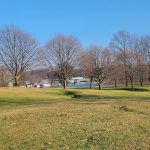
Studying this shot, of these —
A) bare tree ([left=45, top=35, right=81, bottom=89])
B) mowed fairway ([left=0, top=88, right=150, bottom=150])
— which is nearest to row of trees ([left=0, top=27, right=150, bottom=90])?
bare tree ([left=45, top=35, right=81, bottom=89])

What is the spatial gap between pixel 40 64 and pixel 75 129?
55.0 m

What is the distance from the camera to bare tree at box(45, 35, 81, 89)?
219 ft

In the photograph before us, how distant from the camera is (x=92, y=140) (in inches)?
332

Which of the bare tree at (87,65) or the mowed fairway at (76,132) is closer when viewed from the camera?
the mowed fairway at (76,132)

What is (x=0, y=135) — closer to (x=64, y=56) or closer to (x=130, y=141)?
(x=130, y=141)

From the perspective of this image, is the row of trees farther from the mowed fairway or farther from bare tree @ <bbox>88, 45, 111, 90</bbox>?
the mowed fairway

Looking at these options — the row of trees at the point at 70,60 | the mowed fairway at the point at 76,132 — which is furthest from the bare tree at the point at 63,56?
the mowed fairway at the point at 76,132

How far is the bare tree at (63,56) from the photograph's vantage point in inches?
2625

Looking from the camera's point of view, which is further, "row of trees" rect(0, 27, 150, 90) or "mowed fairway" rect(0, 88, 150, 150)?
"row of trees" rect(0, 27, 150, 90)

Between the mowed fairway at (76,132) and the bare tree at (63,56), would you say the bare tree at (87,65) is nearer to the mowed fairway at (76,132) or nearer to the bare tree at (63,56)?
the bare tree at (63,56)

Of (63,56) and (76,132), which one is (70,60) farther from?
(76,132)

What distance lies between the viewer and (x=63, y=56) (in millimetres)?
67062

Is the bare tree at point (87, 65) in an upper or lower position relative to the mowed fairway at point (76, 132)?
upper

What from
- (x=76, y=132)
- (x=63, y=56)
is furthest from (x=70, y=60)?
(x=76, y=132)
